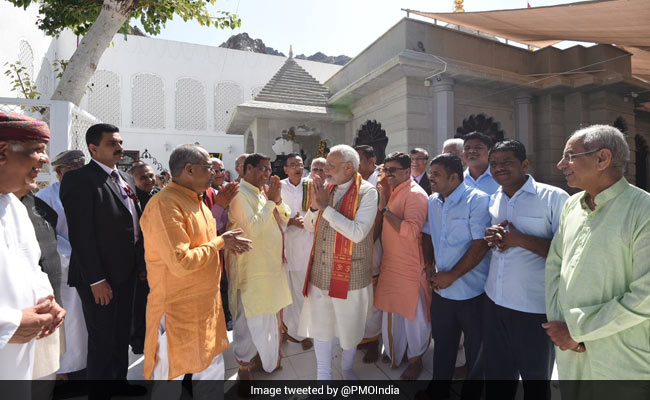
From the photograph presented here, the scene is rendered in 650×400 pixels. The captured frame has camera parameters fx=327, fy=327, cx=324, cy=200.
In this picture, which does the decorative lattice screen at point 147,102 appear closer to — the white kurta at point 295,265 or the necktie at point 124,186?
the white kurta at point 295,265

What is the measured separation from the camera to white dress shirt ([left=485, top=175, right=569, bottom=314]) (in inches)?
Result: 76.4

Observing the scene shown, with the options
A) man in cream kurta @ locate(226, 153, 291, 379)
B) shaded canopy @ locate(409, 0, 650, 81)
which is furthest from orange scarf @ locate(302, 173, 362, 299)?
shaded canopy @ locate(409, 0, 650, 81)

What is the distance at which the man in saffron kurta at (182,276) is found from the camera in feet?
5.88

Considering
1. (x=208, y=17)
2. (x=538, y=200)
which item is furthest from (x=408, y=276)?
(x=208, y=17)

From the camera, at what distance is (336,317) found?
2438 mm

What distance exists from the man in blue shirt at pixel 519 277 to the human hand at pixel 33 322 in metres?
2.27

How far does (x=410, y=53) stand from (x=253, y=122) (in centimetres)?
495

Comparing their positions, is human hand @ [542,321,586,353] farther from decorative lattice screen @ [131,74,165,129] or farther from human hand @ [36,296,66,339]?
decorative lattice screen @ [131,74,165,129]

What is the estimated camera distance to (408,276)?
277cm

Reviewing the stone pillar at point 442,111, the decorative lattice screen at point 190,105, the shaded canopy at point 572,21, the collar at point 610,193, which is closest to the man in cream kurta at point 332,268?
the collar at point 610,193

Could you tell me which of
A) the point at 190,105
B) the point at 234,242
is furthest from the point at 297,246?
the point at 190,105

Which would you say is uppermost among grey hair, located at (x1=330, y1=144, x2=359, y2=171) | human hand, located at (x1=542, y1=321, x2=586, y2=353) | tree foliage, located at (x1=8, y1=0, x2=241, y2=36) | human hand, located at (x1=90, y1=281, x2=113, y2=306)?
tree foliage, located at (x1=8, y1=0, x2=241, y2=36)

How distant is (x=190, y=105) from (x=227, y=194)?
1927cm

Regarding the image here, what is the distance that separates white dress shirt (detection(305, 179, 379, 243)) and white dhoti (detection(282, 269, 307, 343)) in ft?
4.22
